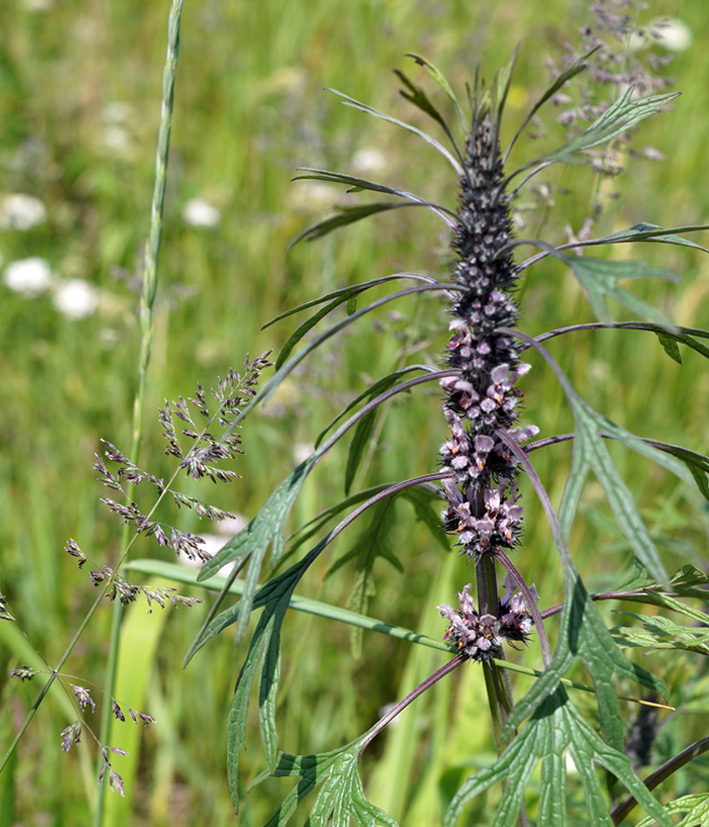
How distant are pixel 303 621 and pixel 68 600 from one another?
2.32 ft

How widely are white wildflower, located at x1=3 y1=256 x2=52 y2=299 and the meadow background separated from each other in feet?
0.23

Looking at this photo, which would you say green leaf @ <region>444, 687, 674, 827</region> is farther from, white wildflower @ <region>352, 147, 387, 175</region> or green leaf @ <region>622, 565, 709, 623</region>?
white wildflower @ <region>352, 147, 387, 175</region>

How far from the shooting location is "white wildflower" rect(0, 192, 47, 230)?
11.5ft

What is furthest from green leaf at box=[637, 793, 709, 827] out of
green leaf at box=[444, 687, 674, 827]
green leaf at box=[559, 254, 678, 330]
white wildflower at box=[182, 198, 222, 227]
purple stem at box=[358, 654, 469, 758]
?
white wildflower at box=[182, 198, 222, 227]

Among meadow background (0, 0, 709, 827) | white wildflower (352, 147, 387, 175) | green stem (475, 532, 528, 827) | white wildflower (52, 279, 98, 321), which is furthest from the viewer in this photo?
white wildflower (352, 147, 387, 175)

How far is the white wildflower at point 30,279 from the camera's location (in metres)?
3.19

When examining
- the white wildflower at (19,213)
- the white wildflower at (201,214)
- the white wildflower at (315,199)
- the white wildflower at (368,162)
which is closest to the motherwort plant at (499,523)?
the white wildflower at (315,199)

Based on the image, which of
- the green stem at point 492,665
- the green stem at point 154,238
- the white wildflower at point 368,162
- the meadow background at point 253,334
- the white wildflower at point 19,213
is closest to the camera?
the green stem at point 492,665

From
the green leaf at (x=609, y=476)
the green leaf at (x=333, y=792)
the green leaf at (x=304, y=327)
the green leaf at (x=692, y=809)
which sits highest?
the green leaf at (x=304, y=327)

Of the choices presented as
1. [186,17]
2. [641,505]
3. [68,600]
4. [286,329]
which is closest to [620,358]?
[641,505]

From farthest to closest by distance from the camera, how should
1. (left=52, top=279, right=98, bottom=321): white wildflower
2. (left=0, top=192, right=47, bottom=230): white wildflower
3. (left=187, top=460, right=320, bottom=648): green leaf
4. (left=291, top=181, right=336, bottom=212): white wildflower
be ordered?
1. (left=0, top=192, right=47, bottom=230): white wildflower
2. (left=52, top=279, right=98, bottom=321): white wildflower
3. (left=291, top=181, right=336, bottom=212): white wildflower
4. (left=187, top=460, right=320, bottom=648): green leaf

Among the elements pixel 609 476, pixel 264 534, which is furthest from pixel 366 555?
pixel 609 476

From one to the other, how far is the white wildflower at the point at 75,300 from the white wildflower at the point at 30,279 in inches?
2.4

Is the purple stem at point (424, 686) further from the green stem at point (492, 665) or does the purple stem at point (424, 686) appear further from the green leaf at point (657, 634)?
the green leaf at point (657, 634)
